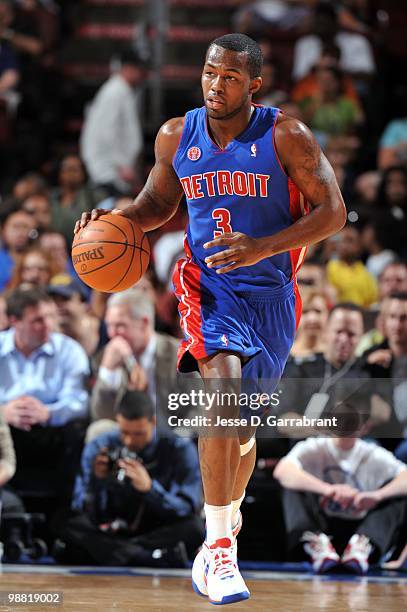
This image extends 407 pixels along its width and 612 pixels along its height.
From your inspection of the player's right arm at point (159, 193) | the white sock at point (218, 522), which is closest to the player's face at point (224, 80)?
the player's right arm at point (159, 193)

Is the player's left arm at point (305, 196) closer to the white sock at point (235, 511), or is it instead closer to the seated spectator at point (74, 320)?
the white sock at point (235, 511)

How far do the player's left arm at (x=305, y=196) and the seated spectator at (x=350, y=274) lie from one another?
12.7 ft

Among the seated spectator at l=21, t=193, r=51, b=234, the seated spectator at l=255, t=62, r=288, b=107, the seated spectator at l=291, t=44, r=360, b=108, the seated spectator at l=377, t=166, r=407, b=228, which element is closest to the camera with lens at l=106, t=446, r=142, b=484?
the seated spectator at l=21, t=193, r=51, b=234

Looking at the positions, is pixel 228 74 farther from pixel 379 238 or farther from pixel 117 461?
pixel 379 238

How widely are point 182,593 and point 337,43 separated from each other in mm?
7789

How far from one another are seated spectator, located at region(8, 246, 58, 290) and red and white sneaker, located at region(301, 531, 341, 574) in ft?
9.26

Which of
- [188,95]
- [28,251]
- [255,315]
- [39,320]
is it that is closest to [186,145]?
[255,315]

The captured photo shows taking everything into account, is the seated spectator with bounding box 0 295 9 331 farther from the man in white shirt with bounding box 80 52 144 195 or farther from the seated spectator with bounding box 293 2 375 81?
the seated spectator with bounding box 293 2 375 81

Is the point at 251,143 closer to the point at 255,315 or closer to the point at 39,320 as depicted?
the point at 255,315

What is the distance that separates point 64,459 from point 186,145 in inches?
103

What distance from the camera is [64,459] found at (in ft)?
22.1

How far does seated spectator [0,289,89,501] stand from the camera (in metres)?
6.73

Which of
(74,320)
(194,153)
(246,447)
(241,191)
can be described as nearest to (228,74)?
(194,153)

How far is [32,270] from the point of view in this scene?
8.02m
